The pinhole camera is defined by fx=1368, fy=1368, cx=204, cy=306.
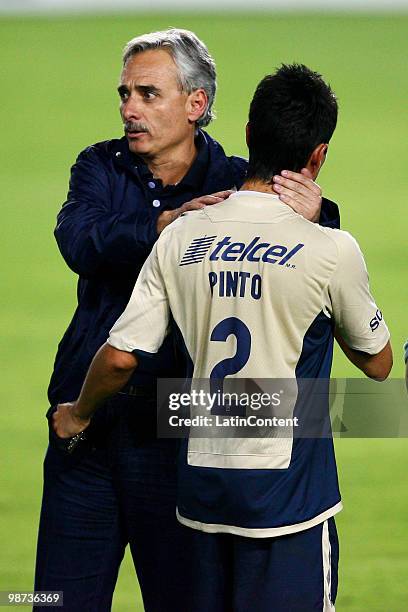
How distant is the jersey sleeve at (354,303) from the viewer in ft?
10.4

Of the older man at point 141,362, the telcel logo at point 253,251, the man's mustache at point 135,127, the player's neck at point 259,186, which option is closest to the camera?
the telcel logo at point 253,251

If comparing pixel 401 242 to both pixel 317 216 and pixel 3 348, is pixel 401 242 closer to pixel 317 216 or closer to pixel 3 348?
pixel 3 348

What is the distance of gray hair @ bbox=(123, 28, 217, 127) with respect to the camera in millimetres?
3961

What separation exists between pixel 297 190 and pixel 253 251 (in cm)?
20

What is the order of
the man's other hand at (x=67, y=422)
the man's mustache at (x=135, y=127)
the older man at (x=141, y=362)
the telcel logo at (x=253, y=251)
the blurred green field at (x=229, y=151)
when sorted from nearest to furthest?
1. the telcel logo at (x=253, y=251)
2. the man's other hand at (x=67, y=422)
3. the older man at (x=141, y=362)
4. the man's mustache at (x=135, y=127)
5. the blurred green field at (x=229, y=151)

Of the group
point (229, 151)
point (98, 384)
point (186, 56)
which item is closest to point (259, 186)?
point (98, 384)

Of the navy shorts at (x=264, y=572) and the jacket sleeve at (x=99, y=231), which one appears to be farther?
the jacket sleeve at (x=99, y=231)

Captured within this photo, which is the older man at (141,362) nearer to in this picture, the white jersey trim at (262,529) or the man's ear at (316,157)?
the man's ear at (316,157)

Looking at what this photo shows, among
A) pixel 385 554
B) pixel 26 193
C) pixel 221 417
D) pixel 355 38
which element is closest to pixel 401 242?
pixel 26 193

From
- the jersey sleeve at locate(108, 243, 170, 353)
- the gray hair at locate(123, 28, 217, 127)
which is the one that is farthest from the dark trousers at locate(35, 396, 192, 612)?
the gray hair at locate(123, 28, 217, 127)

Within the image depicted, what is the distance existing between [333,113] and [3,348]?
18.8 feet

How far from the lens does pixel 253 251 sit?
318 cm

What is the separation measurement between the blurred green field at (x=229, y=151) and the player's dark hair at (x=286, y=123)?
4.43 feet

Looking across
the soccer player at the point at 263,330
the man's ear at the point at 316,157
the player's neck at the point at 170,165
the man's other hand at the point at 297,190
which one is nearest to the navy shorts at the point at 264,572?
the soccer player at the point at 263,330
